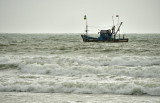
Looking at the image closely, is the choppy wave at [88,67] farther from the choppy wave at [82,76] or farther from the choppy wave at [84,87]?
the choppy wave at [84,87]

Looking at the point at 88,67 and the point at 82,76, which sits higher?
the point at 88,67

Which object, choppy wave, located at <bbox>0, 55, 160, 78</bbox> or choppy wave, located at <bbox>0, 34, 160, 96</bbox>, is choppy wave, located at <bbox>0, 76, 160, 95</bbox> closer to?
choppy wave, located at <bbox>0, 34, 160, 96</bbox>

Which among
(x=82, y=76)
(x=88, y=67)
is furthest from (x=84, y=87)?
(x=88, y=67)

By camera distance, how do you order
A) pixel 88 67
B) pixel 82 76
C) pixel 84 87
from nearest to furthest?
pixel 84 87, pixel 82 76, pixel 88 67

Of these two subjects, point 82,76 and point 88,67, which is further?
point 88,67

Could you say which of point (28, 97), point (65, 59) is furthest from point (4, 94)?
point (65, 59)

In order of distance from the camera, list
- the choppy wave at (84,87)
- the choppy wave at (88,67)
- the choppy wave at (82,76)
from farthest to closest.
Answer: the choppy wave at (88,67)
the choppy wave at (82,76)
the choppy wave at (84,87)

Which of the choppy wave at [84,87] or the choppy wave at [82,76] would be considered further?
the choppy wave at [82,76]

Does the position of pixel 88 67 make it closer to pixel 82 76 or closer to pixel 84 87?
pixel 82 76

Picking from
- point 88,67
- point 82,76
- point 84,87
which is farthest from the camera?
point 88,67

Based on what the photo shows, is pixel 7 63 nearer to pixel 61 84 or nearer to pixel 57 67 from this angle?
pixel 57 67

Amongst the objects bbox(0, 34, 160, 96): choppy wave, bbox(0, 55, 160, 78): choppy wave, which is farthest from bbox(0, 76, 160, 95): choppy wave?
bbox(0, 55, 160, 78): choppy wave

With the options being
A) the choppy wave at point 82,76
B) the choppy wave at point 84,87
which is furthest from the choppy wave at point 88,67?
the choppy wave at point 84,87

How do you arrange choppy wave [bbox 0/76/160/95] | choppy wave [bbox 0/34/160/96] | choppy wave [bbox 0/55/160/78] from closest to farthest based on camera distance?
choppy wave [bbox 0/76/160/95] → choppy wave [bbox 0/34/160/96] → choppy wave [bbox 0/55/160/78]
